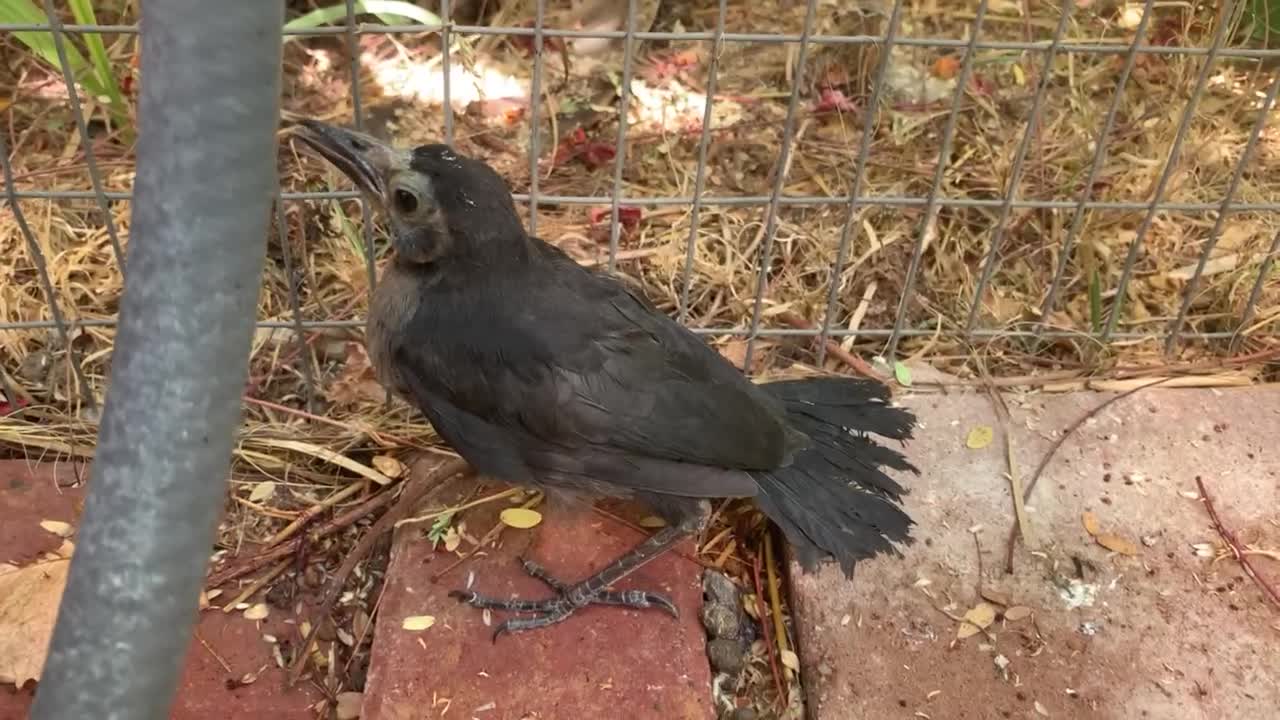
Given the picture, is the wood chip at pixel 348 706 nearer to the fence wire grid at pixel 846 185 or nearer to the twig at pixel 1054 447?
the fence wire grid at pixel 846 185

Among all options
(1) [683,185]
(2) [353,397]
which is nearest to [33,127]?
(2) [353,397]

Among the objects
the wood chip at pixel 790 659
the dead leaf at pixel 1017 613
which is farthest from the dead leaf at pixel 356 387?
the dead leaf at pixel 1017 613

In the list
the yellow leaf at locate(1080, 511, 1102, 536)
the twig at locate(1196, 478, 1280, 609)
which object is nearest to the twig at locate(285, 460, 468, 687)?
the yellow leaf at locate(1080, 511, 1102, 536)

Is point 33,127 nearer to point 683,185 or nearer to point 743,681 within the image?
point 683,185

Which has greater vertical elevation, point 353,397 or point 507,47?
point 507,47

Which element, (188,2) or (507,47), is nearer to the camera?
(188,2)

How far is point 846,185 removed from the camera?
3277mm

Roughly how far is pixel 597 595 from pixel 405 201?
0.87 meters

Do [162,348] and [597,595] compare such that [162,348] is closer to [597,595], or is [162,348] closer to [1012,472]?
[597,595]

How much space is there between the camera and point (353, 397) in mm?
2740

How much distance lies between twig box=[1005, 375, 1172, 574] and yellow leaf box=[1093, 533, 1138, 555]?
176 mm

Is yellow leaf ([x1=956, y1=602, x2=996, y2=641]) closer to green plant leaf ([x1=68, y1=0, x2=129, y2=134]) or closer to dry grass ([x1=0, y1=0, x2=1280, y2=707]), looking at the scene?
dry grass ([x1=0, y1=0, x2=1280, y2=707])

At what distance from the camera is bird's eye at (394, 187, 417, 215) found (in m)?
2.08

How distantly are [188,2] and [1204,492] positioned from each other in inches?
97.4
